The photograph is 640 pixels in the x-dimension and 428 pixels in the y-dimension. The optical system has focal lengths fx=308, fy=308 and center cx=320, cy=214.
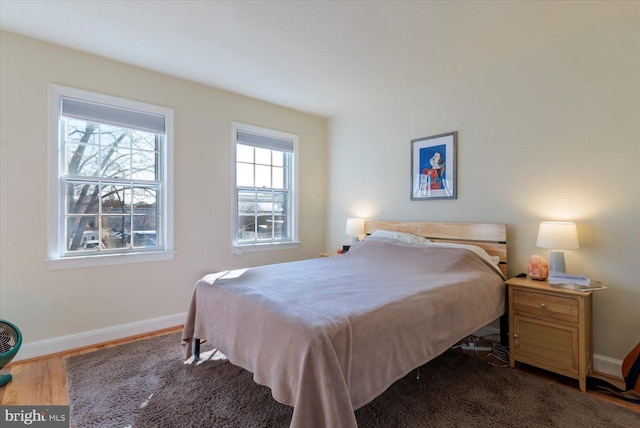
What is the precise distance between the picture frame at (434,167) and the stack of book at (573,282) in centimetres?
118

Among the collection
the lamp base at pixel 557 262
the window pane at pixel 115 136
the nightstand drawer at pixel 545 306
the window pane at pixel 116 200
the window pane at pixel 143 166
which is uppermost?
the window pane at pixel 115 136

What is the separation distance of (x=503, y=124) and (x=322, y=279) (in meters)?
2.22

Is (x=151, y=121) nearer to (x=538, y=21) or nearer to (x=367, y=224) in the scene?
(x=367, y=224)

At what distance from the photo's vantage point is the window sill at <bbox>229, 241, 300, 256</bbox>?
3.68 metres

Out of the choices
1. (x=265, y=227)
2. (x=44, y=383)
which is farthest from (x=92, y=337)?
(x=265, y=227)

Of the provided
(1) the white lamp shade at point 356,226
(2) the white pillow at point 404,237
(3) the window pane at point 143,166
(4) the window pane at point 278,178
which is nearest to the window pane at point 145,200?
(3) the window pane at point 143,166

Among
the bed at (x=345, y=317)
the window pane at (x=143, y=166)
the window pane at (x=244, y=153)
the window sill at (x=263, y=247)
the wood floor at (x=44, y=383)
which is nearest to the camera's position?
the bed at (x=345, y=317)

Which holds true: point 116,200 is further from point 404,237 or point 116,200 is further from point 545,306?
point 545,306

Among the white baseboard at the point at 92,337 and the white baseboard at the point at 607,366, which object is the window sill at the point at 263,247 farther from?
the white baseboard at the point at 607,366

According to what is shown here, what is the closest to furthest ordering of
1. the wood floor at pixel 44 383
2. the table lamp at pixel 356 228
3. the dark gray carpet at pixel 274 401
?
1. the dark gray carpet at pixel 274 401
2. the wood floor at pixel 44 383
3. the table lamp at pixel 356 228

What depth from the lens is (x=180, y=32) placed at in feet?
7.95

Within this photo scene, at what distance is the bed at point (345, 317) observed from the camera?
Result: 1.32 m

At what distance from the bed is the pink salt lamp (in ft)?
0.79

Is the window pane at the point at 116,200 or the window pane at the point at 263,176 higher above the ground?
the window pane at the point at 263,176
